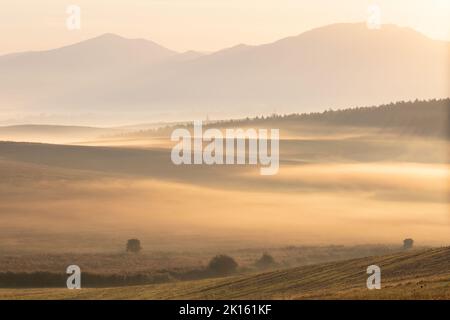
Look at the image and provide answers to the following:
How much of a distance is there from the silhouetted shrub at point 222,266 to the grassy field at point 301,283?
417 inches

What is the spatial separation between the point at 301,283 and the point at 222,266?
17.3m

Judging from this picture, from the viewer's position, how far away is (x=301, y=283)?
47281 millimetres

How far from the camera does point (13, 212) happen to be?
112m

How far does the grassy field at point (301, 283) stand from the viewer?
43006 mm

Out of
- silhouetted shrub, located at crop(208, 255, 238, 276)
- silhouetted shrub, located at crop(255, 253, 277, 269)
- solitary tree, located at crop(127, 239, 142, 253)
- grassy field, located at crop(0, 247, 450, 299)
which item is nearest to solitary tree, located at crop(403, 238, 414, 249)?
silhouetted shrub, located at crop(255, 253, 277, 269)

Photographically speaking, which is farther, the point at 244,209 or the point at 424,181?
the point at 424,181

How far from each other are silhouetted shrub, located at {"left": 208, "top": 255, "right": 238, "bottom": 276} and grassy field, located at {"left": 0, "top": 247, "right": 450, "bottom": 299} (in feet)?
34.8

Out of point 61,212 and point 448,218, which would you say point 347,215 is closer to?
point 448,218

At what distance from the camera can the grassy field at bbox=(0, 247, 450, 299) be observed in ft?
141

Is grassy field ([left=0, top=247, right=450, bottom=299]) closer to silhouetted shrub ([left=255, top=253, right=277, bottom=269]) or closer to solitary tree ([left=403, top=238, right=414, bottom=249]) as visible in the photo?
silhouetted shrub ([left=255, top=253, right=277, bottom=269])

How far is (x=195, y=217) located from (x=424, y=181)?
193 ft

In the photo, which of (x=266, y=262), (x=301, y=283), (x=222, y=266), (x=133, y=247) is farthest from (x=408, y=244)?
(x=301, y=283)

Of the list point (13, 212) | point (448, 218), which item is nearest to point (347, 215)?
point (448, 218)
